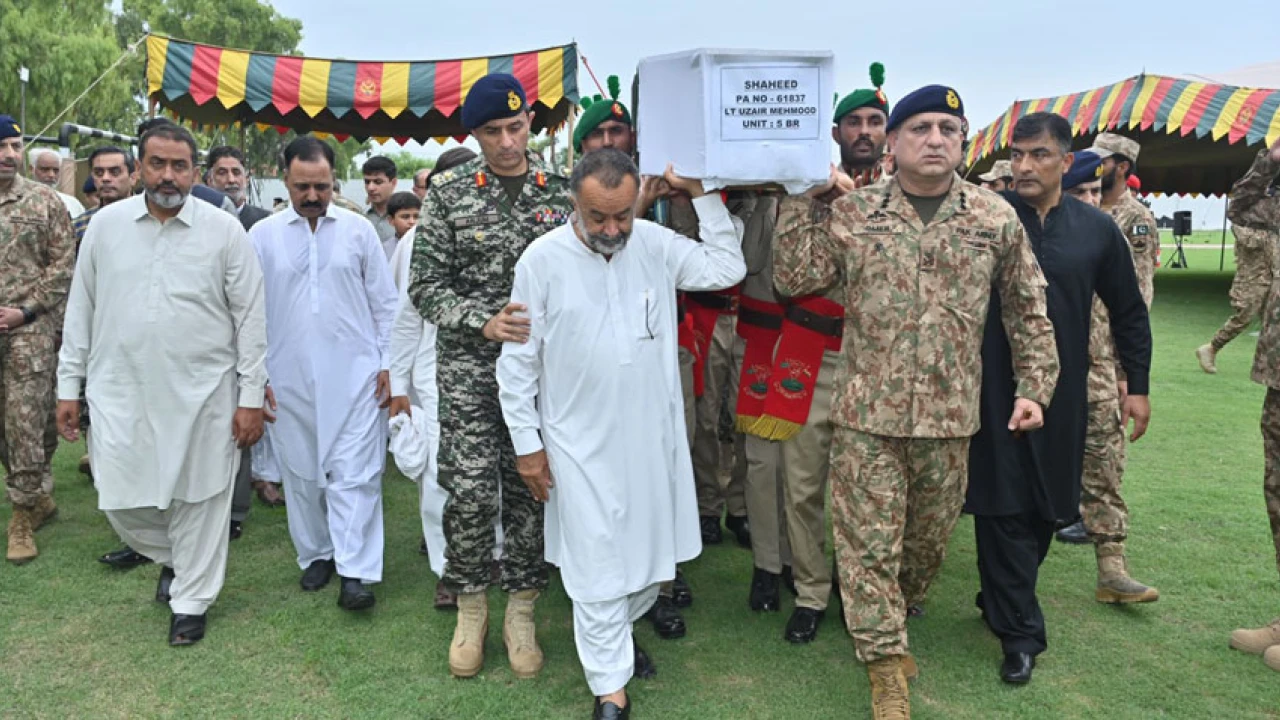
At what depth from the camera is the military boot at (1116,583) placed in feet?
12.5

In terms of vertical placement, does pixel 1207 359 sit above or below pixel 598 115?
below

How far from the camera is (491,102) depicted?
316 centimetres

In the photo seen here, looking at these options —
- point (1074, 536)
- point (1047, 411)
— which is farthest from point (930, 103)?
point (1074, 536)

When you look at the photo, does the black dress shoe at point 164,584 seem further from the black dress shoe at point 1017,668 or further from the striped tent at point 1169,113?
the striped tent at point 1169,113

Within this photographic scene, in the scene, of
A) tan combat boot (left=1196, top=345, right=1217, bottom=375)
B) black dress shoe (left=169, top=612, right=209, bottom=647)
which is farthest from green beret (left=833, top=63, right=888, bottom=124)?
tan combat boot (left=1196, top=345, right=1217, bottom=375)

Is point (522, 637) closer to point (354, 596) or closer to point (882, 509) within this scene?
point (354, 596)

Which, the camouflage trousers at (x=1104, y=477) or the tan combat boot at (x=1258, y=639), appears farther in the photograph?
the camouflage trousers at (x=1104, y=477)

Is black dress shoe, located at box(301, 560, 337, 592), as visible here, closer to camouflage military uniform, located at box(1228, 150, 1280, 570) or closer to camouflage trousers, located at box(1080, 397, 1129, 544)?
camouflage trousers, located at box(1080, 397, 1129, 544)

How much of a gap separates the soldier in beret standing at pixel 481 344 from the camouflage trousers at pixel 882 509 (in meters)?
1.12

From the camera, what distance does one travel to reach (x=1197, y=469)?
6.00 metres

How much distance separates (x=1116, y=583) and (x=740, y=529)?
1748 mm

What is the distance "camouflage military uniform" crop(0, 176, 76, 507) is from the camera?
4555 millimetres

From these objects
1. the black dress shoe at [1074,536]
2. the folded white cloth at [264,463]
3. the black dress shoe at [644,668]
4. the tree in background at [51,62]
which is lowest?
the black dress shoe at [1074,536]

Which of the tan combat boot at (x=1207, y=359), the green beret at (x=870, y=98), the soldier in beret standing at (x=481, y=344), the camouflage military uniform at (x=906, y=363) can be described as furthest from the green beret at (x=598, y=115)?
the tan combat boot at (x=1207, y=359)
